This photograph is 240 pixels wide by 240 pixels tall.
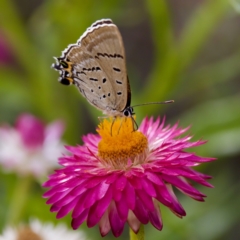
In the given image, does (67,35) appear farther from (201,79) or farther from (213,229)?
(213,229)

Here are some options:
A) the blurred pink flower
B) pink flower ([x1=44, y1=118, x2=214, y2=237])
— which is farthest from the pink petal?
the blurred pink flower

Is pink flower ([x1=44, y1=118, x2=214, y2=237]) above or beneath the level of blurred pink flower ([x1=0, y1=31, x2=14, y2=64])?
above

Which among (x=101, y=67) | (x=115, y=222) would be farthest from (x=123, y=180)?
(x=101, y=67)

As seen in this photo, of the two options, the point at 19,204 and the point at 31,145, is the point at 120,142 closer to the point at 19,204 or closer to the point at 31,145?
the point at 19,204

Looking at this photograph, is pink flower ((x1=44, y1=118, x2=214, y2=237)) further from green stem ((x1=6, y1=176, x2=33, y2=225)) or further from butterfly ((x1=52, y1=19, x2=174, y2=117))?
green stem ((x1=6, y1=176, x2=33, y2=225))

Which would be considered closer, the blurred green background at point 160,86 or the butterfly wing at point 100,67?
the butterfly wing at point 100,67

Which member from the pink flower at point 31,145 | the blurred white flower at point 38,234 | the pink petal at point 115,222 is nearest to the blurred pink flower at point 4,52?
the pink flower at point 31,145

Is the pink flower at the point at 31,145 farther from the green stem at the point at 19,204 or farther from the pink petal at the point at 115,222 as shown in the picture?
the pink petal at the point at 115,222

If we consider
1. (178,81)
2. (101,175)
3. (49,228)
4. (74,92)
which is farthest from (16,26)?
(101,175)
